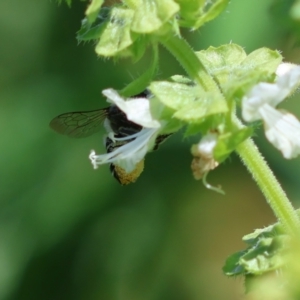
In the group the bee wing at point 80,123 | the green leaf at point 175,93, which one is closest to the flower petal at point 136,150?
the green leaf at point 175,93

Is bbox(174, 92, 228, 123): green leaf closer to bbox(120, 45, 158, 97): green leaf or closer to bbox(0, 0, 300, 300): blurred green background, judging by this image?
bbox(120, 45, 158, 97): green leaf

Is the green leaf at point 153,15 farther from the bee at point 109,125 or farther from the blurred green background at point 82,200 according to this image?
the blurred green background at point 82,200

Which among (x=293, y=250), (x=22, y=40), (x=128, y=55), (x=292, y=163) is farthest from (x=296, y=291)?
(x=22, y=40)

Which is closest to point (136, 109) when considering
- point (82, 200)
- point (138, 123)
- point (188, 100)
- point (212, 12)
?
point (138, 123)

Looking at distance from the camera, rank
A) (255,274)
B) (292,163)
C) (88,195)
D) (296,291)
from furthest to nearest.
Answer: (88,195) < (292,163) < (255,274) < (296,291)

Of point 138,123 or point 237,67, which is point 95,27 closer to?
point 138,123

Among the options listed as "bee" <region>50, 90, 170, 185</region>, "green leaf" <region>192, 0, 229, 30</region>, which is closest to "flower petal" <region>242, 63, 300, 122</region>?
"green leaf" <region>192, 0, 229, 30</region>

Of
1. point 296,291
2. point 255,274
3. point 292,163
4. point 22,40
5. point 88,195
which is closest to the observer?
point 296,291

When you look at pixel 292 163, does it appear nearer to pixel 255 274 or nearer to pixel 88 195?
pixel 88 195
